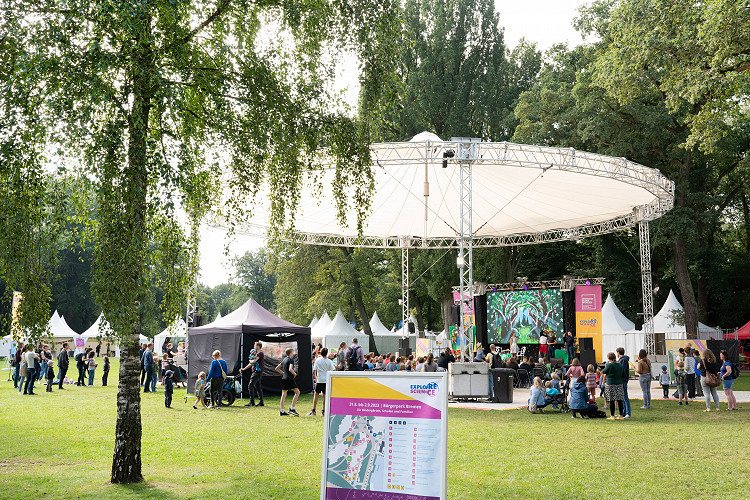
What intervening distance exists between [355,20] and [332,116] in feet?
3.58

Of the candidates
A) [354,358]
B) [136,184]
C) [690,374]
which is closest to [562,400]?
[690,374]

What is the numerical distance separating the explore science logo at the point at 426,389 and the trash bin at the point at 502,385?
11509 millimetres

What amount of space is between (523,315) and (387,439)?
73.1 feet

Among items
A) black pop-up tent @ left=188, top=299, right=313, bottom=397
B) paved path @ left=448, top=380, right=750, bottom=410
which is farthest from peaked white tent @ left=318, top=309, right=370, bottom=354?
paved path @ left=448, top=380, right=750, bottom=410

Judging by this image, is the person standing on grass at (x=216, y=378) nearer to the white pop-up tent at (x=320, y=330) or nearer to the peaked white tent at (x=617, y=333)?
the white pop-up tent at (x=320, y=330)

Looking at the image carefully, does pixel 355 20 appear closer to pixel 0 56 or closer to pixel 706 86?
pixel 0 56

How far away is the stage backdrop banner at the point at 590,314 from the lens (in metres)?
23.8

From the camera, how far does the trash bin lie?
49.8 feet

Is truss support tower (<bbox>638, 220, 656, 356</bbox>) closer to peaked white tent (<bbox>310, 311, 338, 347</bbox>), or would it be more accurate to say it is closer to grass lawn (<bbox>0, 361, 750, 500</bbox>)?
grass lawn (<bbox>0, 361, 750, 500</bbox>)

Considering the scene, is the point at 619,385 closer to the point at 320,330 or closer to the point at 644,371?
the point at 644,371

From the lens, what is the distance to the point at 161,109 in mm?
5750

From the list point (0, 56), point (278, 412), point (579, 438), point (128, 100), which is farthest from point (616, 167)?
point (0, 56)

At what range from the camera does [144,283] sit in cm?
591

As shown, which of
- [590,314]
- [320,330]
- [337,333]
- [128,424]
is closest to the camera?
[128,424]
